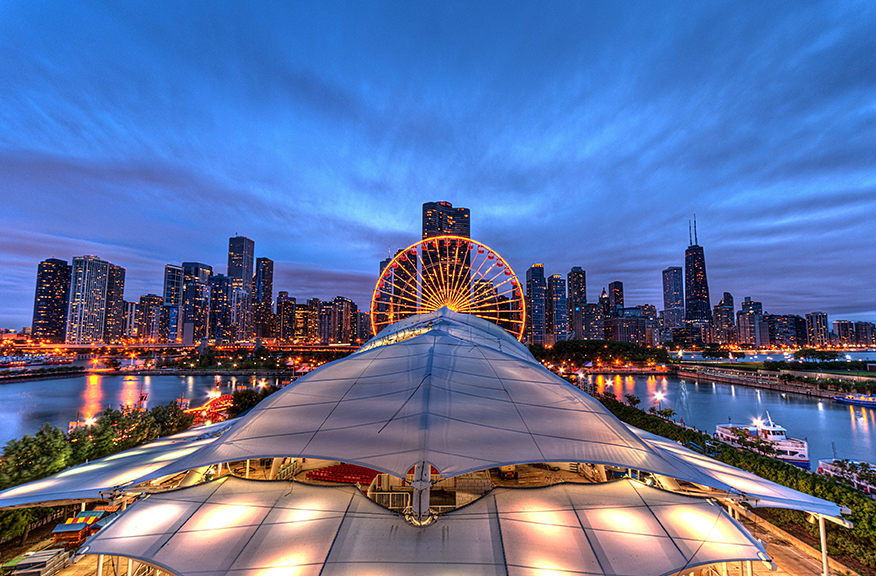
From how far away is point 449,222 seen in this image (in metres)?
143

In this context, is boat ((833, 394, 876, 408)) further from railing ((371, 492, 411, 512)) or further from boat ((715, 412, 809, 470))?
railing ((371, 492, 411, 512))

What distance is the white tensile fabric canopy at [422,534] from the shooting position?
731 cm

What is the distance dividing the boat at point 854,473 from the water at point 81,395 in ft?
221

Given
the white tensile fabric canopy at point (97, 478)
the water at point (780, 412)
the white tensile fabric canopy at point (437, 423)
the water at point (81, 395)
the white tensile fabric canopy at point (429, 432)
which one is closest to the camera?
the white tensile fabric canopy at point (437, 423)

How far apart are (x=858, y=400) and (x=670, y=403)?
26785mm

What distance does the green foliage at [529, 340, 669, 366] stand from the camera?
10888 centimetres

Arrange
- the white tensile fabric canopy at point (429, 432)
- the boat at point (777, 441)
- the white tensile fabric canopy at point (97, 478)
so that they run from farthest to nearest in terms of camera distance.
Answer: the boat at point (777, 441)
the white tensile fabric canopy at point (97, 478)
the white tensile fabric canopy at point (429, 432)

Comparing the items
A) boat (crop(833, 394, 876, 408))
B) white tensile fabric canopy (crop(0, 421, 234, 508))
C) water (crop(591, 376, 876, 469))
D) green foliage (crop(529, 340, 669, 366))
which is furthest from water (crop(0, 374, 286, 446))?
boat (crop(833, 394, 876, 408))

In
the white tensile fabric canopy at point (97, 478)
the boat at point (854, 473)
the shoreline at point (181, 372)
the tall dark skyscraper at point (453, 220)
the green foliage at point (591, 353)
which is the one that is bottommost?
the shoreline at point (181, 372)

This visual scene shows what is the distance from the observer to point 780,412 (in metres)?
53.6

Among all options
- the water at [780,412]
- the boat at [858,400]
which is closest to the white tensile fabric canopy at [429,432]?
the water at [780,412]

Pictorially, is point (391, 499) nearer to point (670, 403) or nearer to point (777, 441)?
point (777, 441)

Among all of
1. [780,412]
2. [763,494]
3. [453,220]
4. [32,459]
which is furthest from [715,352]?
[32,459]

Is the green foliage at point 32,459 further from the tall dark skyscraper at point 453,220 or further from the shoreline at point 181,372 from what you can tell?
the tall dark skyscraper at point 453,220
